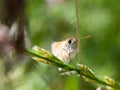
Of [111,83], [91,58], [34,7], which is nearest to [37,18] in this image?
[34,7]

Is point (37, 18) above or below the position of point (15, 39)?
below

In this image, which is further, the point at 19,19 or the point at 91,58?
the point at 91,58

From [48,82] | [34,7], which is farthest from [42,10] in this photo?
[48,82]

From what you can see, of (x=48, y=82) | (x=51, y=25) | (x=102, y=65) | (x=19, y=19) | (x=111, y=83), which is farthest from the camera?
(x=51, y=25)

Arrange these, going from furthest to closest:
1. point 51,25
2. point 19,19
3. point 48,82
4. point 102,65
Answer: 1. point 51,25
2. point 102,65
3. point 48,82
4. point 19,19

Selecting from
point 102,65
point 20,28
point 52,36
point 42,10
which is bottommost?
point 102,65

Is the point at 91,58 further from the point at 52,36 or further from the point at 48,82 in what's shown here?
the point at 48,82

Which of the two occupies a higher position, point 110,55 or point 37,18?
point 37,18

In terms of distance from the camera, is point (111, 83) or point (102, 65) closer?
point (111, 83)

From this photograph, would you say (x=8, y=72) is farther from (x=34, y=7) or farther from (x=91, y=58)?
(x=34, y=7)
